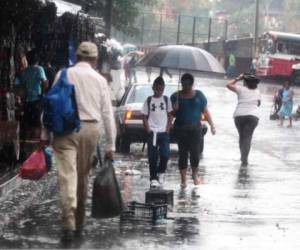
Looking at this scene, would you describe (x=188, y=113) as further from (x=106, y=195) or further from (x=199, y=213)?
(x=106, y=195)

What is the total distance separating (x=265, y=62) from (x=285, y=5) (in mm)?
51450

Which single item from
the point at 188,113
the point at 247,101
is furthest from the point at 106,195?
the point at 247,101

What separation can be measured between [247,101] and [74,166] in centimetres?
896

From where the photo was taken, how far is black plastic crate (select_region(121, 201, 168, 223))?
10.9m

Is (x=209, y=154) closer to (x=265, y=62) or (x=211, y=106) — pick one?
(x=211, y=106)

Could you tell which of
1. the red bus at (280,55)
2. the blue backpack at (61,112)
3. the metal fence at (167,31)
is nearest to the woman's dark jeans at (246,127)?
the blue backpack at (61,112)

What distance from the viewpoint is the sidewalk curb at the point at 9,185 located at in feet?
41.6

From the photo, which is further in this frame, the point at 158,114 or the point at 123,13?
the point at 123,13

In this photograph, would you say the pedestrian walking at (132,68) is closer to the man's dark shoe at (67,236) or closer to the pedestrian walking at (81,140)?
the pedestrian walking at (81,140)

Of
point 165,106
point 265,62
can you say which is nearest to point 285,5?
point 265,62

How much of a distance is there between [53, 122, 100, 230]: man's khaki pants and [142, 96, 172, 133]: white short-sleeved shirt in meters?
4.38

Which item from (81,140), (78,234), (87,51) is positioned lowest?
(78,234)

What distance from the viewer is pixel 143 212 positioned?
11.0m

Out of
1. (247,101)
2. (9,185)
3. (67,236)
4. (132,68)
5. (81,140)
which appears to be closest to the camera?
(67,236)
